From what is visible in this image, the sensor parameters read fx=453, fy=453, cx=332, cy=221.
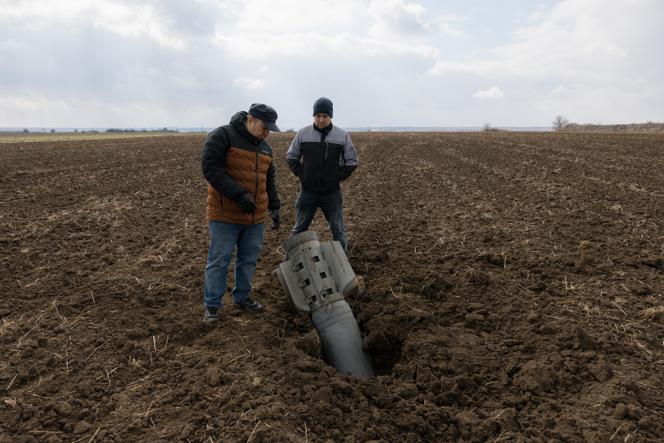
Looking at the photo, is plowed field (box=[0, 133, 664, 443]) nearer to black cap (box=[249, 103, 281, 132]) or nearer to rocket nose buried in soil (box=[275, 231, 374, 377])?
rocket nose buried in soil (box=[275, 231, 374, 377])

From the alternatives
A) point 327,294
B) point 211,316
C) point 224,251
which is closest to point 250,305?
point 211,316

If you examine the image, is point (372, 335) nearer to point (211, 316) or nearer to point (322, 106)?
point (211, 316)

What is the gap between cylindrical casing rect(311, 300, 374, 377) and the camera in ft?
12.6

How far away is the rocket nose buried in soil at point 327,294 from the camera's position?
12.8ft

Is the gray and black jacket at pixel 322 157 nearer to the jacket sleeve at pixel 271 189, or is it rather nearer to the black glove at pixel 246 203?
the jacket sleeve at pixel 271 189

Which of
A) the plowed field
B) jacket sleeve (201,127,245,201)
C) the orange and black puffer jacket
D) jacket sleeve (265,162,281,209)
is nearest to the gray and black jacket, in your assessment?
jacket sleeve (265,162,281,209)

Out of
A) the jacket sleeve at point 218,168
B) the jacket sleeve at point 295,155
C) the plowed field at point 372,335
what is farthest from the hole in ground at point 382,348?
the jacket sleeve at point 295,155

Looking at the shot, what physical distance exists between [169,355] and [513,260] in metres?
4.08

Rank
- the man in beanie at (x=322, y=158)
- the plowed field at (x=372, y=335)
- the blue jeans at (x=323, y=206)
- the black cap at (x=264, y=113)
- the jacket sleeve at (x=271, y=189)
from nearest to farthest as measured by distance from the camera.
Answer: the plowed field at (x=372, y=335) < the black cap at (x=264, y=113) < the jacket sleeve at (x=271, y=189) < the man in beanie at (x=322, y=158) < the blue jeans at (x=323, y=206)

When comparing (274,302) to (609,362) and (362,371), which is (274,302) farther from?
(609,362)

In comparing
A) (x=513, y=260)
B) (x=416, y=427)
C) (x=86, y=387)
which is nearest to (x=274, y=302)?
(x=86, y=387)

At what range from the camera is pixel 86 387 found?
10.3ft

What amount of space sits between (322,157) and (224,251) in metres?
1.55

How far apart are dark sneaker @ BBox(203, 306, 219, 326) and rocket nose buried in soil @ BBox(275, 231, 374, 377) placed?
2.19 ft
